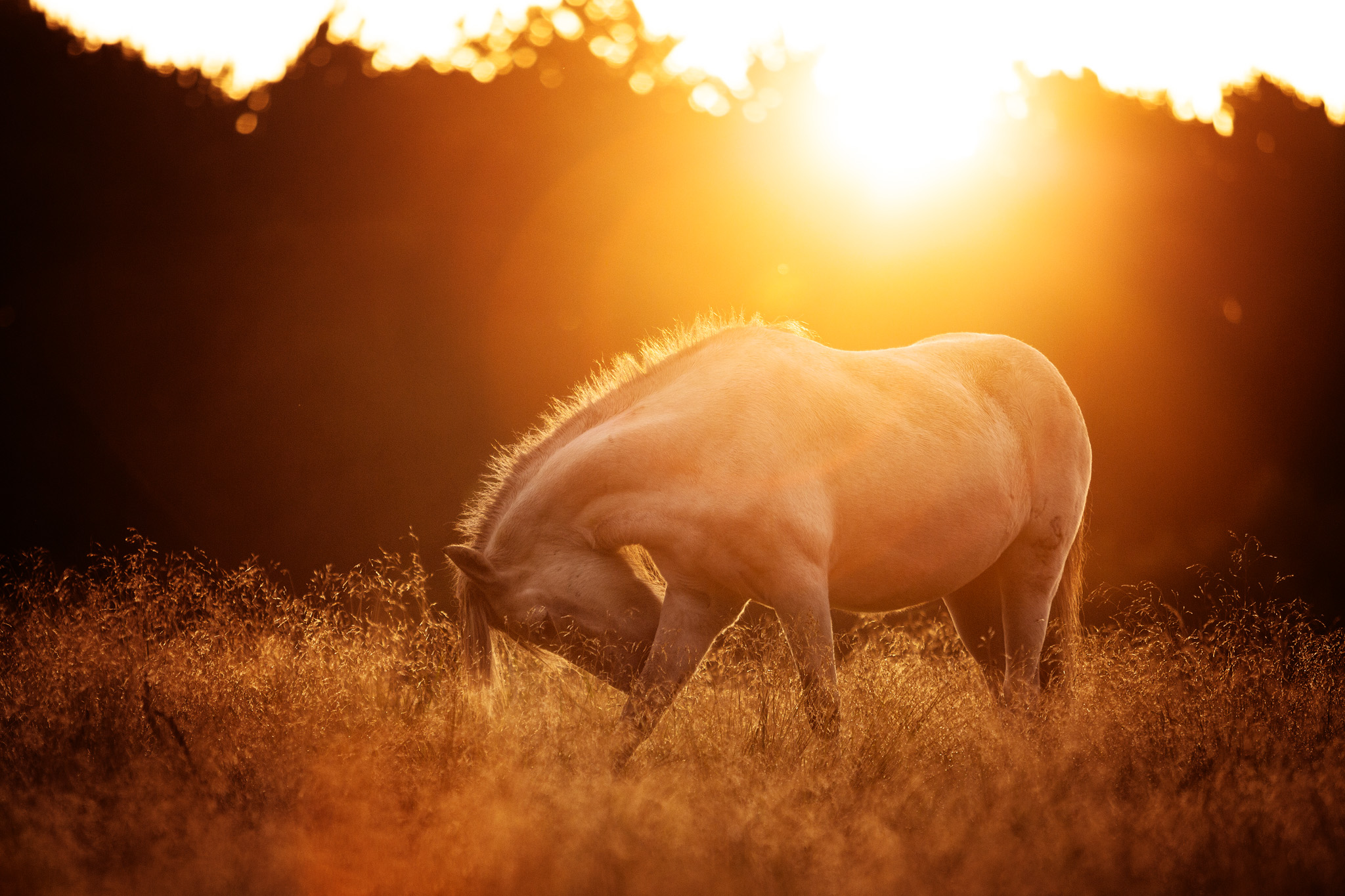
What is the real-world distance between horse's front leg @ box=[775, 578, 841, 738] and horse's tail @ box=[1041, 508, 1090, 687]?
161 centimetres

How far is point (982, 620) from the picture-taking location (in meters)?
4.65

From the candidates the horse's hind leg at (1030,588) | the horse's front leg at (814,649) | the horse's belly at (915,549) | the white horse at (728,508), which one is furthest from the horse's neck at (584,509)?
the horse's hind leg at (1030,588)

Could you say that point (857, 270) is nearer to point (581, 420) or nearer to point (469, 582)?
point (581, 420)

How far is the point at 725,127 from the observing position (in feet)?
29.0

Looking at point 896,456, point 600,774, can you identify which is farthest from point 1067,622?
point 600,774

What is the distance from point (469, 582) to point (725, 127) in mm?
6656

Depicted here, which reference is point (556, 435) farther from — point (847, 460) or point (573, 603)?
point (847, 460)

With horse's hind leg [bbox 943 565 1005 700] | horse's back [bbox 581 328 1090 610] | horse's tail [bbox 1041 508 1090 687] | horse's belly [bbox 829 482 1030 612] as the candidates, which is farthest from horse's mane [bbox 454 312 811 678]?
horse's tail [bbox 1041 508 1090 687]

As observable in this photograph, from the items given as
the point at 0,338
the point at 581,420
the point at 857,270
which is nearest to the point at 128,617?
the point at 581,420

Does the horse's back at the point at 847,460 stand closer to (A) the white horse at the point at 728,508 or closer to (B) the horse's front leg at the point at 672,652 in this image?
(A) the white horse at the point at 728,508

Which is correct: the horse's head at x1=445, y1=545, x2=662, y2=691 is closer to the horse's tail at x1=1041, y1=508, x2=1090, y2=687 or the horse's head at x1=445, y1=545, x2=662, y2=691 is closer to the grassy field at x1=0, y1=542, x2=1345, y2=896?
the grassy field at x1=0, y1=542, x2=1345, y2=896

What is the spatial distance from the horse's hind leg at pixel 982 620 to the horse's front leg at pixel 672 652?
1.83m

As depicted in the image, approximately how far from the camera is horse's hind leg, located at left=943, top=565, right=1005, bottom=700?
4566 millimetres

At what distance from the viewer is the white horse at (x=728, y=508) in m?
3.07
